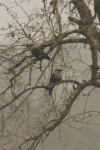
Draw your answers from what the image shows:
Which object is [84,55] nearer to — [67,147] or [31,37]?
[67,147]

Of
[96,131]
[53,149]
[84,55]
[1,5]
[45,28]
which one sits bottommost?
[53,149]

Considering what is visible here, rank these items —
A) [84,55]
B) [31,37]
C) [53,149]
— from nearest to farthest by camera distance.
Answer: [31,37]
[53,149]
[84,55]

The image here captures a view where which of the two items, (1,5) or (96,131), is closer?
(1,5)

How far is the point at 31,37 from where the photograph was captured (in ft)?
8.30

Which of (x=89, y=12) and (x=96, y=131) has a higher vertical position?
(x=89, y=12)

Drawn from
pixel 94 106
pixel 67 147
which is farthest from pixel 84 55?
pixel 67 147

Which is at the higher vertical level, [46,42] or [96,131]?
[46,42]

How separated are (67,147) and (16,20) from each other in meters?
7.57

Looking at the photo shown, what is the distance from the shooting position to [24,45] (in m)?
2.41

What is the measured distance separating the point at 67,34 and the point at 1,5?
933 millimetres

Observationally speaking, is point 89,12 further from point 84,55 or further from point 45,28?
point 84,55

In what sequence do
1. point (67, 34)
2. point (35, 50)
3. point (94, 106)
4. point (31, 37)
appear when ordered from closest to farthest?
point (67, 34) → point (31, 37) → point (35, 50) → point (94, 106)

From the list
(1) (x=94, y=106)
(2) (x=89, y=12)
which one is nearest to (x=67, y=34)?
(2) (x=89, y=12)

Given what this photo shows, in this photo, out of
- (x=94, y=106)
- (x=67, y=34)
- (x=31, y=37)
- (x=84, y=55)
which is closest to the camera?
(x=67, y=34)
